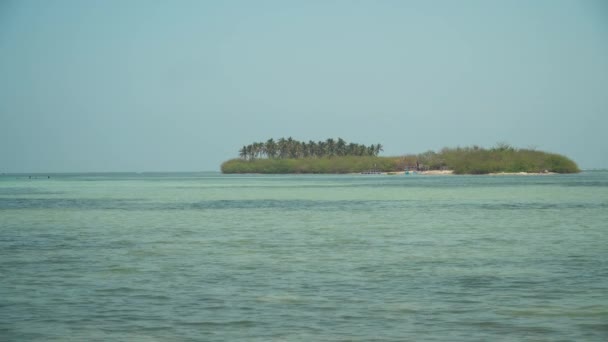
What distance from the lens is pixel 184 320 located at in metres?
11.3

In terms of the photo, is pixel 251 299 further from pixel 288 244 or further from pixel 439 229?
pixel 439 229

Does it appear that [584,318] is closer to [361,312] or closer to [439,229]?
[361,312]

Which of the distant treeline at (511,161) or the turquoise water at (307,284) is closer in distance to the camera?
the turquoise water at (307,284)

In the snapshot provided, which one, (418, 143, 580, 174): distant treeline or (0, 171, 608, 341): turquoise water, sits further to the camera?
(418, 143, 580, 174): distant treeline

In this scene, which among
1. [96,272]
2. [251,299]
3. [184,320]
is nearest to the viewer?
[184,320]

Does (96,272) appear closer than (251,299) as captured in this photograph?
No

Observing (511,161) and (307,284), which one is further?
(511,161)

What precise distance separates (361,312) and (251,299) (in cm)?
218

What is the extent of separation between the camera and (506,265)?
1731cm

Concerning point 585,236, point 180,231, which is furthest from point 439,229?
point 180,231

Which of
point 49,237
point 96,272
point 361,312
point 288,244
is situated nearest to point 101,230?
point 49,237

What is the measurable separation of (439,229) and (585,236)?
554 centimetres

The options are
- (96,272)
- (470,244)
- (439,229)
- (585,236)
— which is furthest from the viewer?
(439,229)

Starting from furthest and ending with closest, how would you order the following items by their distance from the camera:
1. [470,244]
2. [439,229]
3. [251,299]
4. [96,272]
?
[439,229] → [470,244] → [96,272] → [251,299]
